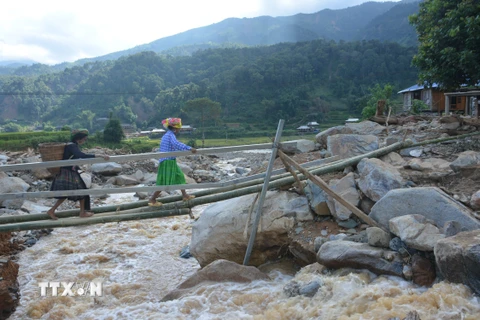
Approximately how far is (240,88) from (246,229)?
62.8 metres

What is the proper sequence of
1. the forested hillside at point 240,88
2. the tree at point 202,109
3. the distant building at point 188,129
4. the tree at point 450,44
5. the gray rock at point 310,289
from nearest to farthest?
1. the gray rock at point 310,289
2. the tree at point 450,44
3. the distant building at point 188,129
4. the tree at point 202,109
5. the forested hillside at point 240,88

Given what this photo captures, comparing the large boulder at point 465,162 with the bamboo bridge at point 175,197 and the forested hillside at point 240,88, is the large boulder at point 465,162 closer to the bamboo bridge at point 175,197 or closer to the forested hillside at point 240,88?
the bamboo bridge at point 175,197

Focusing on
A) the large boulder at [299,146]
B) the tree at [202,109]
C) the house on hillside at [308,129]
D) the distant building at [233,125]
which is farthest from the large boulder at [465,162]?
the distant building at [233,125]

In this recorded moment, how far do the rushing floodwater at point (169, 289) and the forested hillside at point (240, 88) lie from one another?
1802 inches

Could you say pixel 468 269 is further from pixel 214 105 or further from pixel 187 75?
pixel 187 75

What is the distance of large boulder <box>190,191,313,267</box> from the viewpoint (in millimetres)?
5621

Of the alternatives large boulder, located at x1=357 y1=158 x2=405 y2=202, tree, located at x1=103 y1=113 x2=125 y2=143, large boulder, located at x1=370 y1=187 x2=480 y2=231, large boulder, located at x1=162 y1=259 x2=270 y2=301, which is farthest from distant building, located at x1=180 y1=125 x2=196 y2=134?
large boulder, located at x1=370 y1=187 x2=480 y2=231

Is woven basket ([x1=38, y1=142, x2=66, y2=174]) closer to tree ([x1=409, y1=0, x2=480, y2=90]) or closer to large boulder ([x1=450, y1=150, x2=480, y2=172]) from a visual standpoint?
large boulder ([x1=450, y1=150, x2=480, y2=172])

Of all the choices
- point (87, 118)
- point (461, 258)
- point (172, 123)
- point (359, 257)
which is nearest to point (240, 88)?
point (87, 118)

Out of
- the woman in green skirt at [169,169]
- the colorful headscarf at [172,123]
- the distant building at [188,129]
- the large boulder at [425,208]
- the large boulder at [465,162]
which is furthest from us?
the distant building at [188,129]

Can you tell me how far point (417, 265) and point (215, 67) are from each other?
8076 cm

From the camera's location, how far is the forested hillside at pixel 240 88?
192ft

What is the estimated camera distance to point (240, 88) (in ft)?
218

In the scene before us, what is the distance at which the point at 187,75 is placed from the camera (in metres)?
82.6
